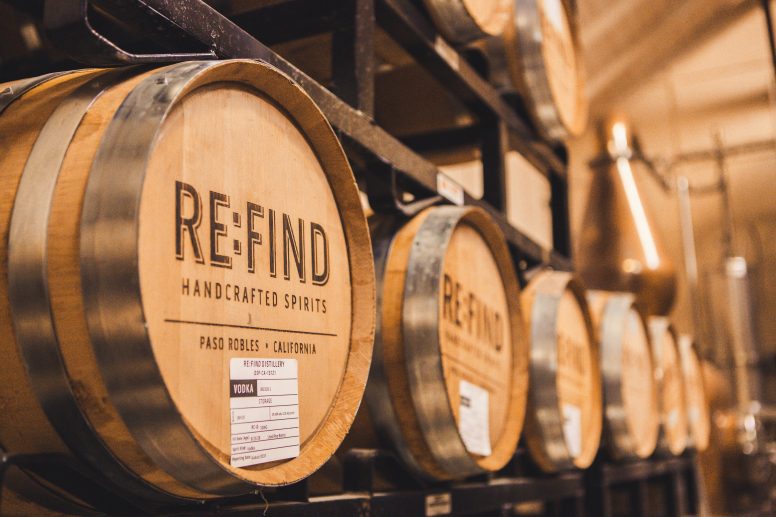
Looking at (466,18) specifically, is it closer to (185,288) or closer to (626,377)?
(185,288)

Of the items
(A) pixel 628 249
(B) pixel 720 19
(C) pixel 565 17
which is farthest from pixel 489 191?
(B) pixel 720 19

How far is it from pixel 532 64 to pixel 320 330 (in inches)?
61.2

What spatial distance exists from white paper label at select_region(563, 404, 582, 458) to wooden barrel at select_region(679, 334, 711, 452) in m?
1.60

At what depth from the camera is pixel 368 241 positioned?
51.9 inches

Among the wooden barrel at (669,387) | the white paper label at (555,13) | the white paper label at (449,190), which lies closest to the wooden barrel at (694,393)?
the wooden barrel at (669,387)

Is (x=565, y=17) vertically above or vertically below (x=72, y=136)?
above

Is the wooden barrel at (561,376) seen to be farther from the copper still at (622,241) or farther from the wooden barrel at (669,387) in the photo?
the copper still at (622,241)

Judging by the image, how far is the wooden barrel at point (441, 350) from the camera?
1485 mm

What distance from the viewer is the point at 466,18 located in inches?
77.2

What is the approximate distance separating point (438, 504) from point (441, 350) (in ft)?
1.48

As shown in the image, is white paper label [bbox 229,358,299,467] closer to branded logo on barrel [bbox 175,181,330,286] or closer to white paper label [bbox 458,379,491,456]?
branded logo on barrel [bbox 175,181,330,286]

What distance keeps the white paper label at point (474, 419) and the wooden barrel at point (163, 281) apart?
20.2 inches

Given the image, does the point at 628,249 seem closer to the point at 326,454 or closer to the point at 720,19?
the point at 720,19

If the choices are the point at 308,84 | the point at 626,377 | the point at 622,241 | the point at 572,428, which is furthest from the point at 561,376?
the point at 622,241
